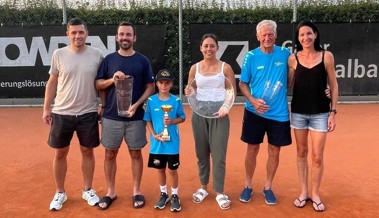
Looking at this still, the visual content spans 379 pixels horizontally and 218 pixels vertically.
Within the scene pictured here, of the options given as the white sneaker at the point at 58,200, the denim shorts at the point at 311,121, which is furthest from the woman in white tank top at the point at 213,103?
the white sneaker at the point at 58,200

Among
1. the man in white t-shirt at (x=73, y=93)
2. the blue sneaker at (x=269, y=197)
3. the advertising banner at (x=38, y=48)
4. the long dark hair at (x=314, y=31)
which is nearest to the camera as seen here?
the long dark hair at (x=314, y=31)

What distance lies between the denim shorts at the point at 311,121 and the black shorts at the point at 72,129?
205cm

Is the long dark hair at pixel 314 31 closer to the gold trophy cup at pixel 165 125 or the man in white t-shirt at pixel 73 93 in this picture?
the gold trophy cup at pixel 165 125

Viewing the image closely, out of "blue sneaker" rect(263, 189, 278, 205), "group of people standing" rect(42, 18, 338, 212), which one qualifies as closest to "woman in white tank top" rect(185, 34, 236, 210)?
"group of people standing" rect(42, 18, 338, 212)

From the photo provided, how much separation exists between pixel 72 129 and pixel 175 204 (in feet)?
4.28

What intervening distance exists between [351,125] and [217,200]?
14.7 ft

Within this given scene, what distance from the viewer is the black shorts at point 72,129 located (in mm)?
4035

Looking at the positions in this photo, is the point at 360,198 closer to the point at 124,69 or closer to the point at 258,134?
the point at 258,134

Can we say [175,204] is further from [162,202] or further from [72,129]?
[72,129]

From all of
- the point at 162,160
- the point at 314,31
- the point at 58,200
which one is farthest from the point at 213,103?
the point at 58,200

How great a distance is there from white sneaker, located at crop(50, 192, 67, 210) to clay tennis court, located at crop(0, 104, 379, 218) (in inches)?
2.3

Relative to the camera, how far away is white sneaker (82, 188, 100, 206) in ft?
13.6

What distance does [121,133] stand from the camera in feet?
13.3

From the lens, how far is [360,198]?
430 cm
